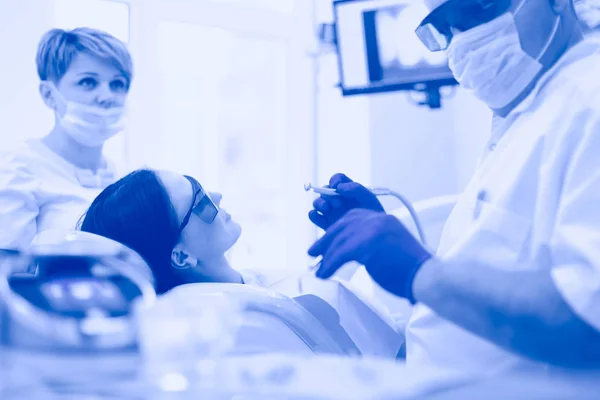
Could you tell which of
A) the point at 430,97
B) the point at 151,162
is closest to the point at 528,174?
the point at 430,97

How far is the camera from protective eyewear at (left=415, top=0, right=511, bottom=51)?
1.10 metres

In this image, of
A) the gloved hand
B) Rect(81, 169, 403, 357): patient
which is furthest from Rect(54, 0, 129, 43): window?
the gloved hand

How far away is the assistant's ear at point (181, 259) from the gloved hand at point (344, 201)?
338mm

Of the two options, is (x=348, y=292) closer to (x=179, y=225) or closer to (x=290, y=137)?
(x=179, y=225)

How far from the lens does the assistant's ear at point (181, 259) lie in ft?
4.67

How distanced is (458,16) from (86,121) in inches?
52.0

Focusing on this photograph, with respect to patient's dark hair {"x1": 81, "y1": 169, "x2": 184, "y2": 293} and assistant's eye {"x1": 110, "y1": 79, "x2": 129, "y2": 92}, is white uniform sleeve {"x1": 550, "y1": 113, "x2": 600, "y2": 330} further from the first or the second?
assistant's eye {"x1": 110, "y1": 79, "x2": 129, "y2": 92}

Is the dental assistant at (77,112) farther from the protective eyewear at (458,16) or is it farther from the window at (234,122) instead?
the protective eyewear at (458,16)

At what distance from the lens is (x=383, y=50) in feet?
7.31

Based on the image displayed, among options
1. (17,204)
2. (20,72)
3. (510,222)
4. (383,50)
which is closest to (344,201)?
(510,222)

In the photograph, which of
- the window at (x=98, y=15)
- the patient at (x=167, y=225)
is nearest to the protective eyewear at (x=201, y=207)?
the patient at (x=167, y=225)

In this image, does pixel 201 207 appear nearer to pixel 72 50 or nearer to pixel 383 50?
pixel 72 50

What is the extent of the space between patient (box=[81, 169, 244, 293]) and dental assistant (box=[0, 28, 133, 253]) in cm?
57

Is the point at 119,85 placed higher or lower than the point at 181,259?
higher
